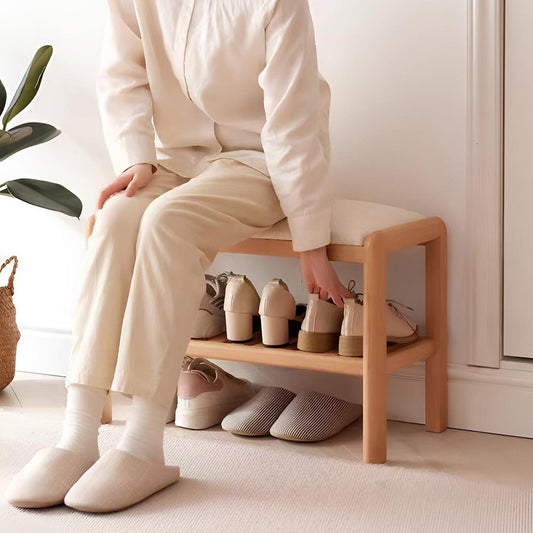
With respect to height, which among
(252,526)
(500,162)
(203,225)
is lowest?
(252,526)

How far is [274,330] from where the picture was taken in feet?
6.31

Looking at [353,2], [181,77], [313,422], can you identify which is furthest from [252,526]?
[353,2]

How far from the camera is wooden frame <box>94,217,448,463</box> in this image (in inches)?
68.6

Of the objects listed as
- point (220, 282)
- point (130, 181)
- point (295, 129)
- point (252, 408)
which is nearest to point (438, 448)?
point (252, 408)

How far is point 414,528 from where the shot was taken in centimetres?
146

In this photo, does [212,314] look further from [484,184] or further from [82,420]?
[484,184]

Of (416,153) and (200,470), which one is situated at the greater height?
(416,153)

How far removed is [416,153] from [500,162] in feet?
0.64

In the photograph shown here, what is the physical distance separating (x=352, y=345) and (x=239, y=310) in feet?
0.90

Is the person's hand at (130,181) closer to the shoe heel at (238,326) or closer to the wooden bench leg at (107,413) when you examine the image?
the shoe heel at (238,326)

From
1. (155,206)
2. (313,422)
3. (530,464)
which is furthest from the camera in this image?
(313,422)

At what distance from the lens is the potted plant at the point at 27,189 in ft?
7.19

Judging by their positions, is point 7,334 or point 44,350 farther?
point 44,350

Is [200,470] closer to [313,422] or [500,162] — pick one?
[313,422]
